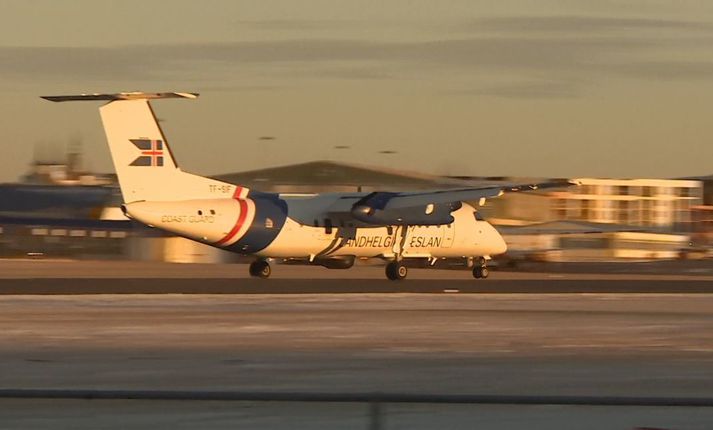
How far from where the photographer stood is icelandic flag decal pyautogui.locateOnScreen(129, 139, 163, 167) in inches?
1761

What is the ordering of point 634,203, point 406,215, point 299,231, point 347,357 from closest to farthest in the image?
point 347,357, point 299,231, point 406,215, point 634,203

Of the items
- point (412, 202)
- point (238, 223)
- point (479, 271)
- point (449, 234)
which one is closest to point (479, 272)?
point (479, 271)

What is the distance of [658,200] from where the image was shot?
510 feet

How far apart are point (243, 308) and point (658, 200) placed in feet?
429

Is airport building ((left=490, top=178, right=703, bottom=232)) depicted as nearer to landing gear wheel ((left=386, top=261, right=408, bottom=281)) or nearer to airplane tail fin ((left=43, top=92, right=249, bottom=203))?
landing gear wheel ((left=386, top=261, right=408, bottom=281))

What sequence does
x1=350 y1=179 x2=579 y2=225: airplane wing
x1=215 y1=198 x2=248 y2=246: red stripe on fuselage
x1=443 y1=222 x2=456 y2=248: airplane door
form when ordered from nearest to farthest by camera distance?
1. x1=215 y1=198 x2=248 y2=246: red stripe on fuselage
2. x1=350 y1=179 x2=579 y2=225: airplane wing
3. x1=443 y1=222 x2=456 y2=248: airplane door

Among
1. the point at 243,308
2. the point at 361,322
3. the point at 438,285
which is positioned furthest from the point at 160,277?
the point at 361,322

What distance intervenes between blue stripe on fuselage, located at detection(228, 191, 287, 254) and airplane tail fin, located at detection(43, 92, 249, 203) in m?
0.79

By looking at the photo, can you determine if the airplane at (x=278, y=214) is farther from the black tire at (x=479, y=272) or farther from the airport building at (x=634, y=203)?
the airport building at (x=634, y=203)

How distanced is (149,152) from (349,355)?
86.5 feet

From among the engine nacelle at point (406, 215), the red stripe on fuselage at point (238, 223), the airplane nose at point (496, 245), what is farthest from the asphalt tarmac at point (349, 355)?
the airplane nose at point (496, 245)

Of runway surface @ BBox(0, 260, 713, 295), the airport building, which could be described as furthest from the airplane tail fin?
the airport building

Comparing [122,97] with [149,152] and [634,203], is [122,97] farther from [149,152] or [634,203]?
[634,203]

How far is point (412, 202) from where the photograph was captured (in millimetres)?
48031
